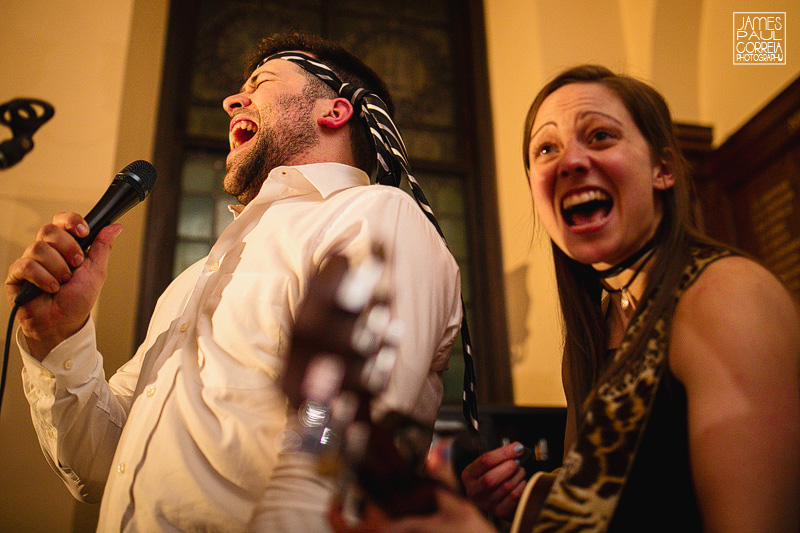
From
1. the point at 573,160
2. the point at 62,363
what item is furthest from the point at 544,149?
the point at 62,363

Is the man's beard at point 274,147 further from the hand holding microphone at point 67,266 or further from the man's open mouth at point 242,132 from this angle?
the hand holding microphone at point 67,266

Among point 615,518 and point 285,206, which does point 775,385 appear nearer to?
point 615,518

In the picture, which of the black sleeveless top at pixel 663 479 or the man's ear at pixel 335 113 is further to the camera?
the man's ear at pixel 335 113

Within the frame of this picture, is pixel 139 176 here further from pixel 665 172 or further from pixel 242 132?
pixel 665 172

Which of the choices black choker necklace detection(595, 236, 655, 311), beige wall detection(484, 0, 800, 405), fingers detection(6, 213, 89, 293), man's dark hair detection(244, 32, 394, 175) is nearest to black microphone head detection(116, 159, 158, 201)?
fingers detection(6, 213, 89, 293)

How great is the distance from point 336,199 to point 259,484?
0.53m

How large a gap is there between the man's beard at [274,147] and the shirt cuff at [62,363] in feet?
1.58

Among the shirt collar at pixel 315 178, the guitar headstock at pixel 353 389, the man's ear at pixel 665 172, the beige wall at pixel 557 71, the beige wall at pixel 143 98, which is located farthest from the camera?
the beige wall at pixel 557 71

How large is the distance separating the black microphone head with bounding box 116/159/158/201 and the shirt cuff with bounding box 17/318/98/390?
1.00 ft

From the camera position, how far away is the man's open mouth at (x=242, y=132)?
1410 mm

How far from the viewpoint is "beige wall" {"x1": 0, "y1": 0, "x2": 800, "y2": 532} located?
1.78 meters

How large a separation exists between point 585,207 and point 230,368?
0.64 meters
